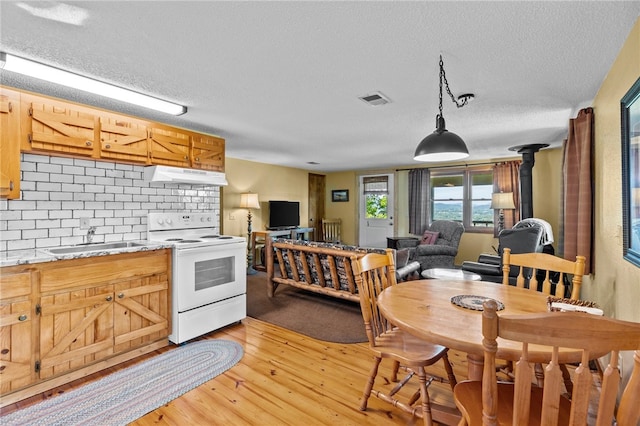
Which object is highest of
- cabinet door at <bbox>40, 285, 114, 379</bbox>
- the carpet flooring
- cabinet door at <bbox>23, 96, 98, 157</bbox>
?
cabinet door at <bbox>23, 96, 98, 157</bbox>

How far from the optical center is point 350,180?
27.4 ft

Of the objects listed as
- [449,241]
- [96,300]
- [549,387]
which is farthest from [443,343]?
[449,241]

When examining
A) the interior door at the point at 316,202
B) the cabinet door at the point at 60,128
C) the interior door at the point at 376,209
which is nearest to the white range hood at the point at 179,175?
the cabinet door at the point at 60,128

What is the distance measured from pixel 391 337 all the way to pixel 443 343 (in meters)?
0.74

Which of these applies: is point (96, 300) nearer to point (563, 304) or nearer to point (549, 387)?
point (549, 387)

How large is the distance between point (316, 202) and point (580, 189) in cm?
633

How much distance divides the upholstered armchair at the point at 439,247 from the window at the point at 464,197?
0.80m

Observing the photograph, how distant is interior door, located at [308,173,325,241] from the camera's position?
8344 millimetres

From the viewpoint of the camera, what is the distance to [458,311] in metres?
1.56

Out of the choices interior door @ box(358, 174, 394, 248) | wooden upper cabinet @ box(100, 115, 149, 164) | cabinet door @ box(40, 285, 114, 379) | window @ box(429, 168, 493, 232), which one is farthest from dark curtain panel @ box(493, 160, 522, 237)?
cabinet door @ box(40, 285, 114, 379)

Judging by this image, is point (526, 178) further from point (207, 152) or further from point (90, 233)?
point (90, 233)

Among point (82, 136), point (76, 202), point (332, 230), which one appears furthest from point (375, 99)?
point (332, 230)

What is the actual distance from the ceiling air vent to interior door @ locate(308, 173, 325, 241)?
5420 millimetres

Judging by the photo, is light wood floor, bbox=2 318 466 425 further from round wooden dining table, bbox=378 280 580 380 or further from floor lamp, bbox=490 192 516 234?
floor lamp, bbox=490 192 516 234
